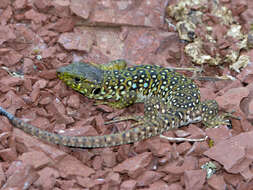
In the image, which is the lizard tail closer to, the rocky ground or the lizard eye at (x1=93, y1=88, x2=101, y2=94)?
the rocky ground

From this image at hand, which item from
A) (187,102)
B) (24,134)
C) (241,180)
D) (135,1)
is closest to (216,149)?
(241,180)


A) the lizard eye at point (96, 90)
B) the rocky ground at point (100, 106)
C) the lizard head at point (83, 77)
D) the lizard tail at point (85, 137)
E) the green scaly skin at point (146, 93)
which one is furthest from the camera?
the lizard eye at point (96, 90)

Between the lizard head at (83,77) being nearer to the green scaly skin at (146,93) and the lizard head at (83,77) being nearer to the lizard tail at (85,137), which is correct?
the green scaly skin at (146,93)

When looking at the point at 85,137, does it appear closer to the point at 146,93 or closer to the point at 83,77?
the point at 83,77

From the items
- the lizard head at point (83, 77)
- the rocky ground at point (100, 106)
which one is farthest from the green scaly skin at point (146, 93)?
the rocky ground at point (100, 106)

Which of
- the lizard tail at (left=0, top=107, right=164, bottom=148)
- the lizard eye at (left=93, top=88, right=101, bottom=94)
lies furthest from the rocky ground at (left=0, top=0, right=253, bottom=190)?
the lizard eye at (left=93, top=88, right=101, bottom=94)

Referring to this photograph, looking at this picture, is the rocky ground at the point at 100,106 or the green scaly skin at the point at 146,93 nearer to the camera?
the rocky ground at the point at 100,106

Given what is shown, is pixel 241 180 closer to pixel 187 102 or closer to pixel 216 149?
pixel 216 149

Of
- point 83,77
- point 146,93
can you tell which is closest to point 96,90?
point 83,77
